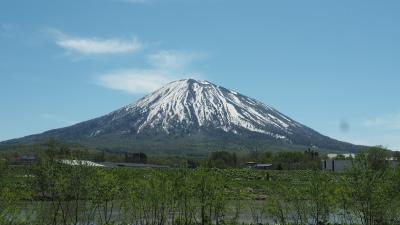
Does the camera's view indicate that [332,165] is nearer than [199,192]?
No

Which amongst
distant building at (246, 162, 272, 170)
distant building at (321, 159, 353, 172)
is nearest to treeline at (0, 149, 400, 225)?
distant building at (321, 159, 353, 172)

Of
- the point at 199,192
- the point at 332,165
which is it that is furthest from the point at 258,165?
the point at 199,192

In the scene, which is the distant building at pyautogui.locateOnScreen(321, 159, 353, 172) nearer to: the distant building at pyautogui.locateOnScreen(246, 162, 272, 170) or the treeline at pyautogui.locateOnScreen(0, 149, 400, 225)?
the distant building at pyautogui.locateOnScreen(246, 162, 272, 170)

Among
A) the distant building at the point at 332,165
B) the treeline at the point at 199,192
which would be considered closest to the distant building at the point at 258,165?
the distant building at the point at 332,165

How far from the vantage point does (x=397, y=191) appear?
30984 millimetres

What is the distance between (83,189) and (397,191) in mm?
17355

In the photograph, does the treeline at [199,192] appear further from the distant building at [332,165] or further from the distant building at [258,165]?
the distant building at [258,165]

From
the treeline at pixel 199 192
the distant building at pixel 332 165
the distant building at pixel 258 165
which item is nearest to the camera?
the treeline at pixel 199 192

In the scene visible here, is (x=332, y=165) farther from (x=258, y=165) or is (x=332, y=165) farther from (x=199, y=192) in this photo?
(x=199, y=192)

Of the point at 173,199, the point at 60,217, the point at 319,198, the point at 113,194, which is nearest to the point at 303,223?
the point at 319,198

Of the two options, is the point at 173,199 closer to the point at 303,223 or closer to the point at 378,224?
the point at 303,223

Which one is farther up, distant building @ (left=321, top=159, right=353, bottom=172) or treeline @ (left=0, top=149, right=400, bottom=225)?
distant building @ (left=321, top=159, right=353, bottom=172)

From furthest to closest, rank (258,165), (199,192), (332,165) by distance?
(258,165) < (332,165) < (199,192)

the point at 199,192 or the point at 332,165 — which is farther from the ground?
the point at 332,165
